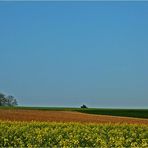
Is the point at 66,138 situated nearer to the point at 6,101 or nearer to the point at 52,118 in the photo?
the point at 52,118

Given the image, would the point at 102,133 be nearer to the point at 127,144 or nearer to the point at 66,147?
the point at 127,144

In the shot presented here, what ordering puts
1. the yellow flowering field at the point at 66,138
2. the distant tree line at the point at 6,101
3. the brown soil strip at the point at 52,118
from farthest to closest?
the distant tree line at the point at 6,101, the brown soil strip at the point at 52,118, the yellow flowering field at the point at 66,138

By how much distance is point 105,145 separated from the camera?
13055mm

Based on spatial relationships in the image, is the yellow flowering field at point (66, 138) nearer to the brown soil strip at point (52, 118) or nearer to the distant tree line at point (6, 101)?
the brown soil strip at point (52, 118)

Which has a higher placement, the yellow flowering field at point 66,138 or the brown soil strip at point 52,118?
the brown soil strip at point 52,118

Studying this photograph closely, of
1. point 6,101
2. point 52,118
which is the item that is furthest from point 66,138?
point 6,101

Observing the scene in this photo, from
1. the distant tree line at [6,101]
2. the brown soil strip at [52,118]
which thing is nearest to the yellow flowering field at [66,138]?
the brown soil strip at [52,118]

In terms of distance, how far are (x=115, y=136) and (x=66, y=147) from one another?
2.78 m

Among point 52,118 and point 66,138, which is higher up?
point 52,118

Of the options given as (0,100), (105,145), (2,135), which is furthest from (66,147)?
(0,100)

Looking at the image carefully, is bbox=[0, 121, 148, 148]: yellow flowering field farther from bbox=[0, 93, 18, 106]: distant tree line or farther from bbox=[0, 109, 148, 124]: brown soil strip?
bbox=[0, 93, 18, 106]: distant tree line

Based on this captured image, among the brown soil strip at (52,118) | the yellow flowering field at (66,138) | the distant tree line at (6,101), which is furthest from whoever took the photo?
the distant tree line at (6,101)

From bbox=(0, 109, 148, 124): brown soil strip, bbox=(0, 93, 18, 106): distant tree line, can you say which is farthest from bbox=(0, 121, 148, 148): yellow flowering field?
bbox=(0, 93, 18, 106): distant tree line

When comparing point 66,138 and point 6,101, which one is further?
point 6,101
